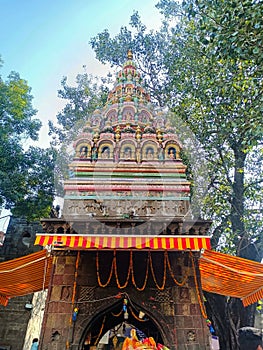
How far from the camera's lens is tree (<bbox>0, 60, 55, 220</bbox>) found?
12477 millimetres

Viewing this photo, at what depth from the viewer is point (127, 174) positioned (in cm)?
789

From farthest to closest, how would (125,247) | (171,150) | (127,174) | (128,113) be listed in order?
(128,113) → (171,150) → (127,174) → (125,247)

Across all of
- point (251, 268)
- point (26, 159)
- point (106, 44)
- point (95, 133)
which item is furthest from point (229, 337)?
point (106, 44)

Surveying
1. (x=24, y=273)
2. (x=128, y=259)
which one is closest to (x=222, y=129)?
(x=128, y=259)

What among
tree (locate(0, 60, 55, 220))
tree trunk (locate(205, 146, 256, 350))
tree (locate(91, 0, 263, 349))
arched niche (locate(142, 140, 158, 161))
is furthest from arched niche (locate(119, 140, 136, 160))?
tree (locate(0, 60, 55, 220))

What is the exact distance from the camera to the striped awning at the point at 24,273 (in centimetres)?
639

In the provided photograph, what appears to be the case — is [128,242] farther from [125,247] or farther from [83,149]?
[83,149]

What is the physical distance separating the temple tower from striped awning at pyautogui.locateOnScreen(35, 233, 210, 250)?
0.02 meters

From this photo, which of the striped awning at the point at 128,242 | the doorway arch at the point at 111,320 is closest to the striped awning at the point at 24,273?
the striped awning at the point at 128,242

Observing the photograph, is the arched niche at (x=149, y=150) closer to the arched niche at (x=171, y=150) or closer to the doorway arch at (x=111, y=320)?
the arched niche at (x=171, y=150)

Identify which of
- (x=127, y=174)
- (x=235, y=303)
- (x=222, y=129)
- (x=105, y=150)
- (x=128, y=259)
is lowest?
(x=235, y=303)

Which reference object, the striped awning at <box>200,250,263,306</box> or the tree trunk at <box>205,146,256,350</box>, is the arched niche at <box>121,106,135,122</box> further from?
the striped awning at <box>200,250,263,306</box>

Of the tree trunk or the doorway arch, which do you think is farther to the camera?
the tree trunk

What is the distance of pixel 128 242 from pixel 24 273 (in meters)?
2.92
